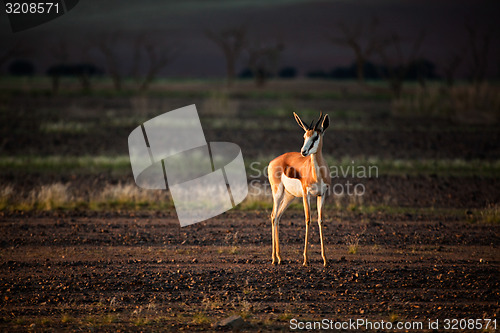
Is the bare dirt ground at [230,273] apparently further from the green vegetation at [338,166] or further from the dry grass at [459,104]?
the dry grass at [459,104]

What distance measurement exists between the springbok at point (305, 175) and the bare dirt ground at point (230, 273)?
984 mm

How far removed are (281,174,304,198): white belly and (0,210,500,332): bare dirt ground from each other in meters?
1.31

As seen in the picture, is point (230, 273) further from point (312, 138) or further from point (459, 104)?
point (459, 104)

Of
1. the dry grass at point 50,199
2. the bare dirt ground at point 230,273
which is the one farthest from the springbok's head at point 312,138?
the dry grass at point 50,199

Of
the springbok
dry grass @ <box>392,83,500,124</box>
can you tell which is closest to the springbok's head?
the springbok

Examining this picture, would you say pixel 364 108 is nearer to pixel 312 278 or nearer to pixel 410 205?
pixel 410 205

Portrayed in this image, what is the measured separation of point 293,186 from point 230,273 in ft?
5.81

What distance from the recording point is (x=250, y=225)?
13.0m

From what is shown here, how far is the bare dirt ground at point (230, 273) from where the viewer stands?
7531 millimetres

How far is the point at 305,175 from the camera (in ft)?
29.3

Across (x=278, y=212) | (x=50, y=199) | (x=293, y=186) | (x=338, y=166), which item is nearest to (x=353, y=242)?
(x=278, y=212)

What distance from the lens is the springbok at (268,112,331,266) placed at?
8555mm

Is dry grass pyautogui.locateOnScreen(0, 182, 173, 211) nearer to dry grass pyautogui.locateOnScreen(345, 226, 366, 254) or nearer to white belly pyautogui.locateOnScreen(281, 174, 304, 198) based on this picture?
dry grass pyautogui.locateOnScreen(345, 226, 366, 254)

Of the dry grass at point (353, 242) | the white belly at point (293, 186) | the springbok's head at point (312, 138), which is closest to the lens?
the springbok's head at point (312, 138)
